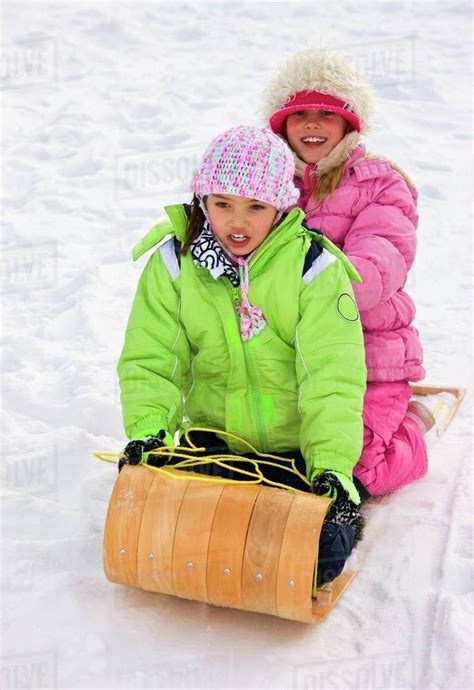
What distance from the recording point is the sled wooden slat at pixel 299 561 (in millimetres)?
2271

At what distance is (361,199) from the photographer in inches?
123

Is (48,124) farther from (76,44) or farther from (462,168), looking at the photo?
(462,168)

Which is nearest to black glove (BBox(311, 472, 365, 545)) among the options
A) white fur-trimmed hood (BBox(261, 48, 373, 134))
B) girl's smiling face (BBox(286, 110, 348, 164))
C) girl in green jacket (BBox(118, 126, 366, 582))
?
girl in green jacket (BBox(118, 126, 366, 582))

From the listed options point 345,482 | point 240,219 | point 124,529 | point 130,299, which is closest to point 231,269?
point 240,219

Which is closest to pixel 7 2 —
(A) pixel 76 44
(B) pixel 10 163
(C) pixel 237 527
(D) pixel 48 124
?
(A) pixel 76 44

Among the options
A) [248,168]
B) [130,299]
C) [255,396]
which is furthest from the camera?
[130,299]

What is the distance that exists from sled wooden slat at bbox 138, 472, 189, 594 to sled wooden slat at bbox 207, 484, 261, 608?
107 millimetres

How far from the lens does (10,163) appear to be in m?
6.39

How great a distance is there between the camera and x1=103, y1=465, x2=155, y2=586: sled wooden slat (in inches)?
94.6

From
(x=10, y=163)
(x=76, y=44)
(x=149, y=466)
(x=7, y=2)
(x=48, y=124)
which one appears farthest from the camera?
(x=7, y=2)

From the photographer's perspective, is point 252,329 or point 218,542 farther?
point 252,329

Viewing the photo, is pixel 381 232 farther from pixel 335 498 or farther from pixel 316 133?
pixel 335 498

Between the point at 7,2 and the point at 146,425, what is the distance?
24.5 ft

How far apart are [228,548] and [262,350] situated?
611 millimetres
